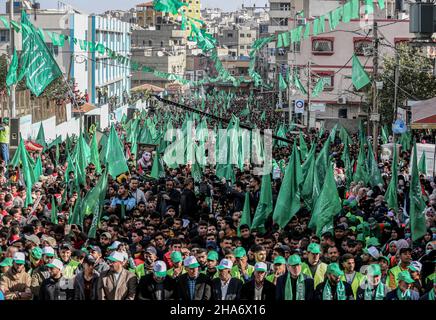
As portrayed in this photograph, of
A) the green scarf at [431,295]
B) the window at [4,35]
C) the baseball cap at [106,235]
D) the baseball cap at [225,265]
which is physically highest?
the window at [4,35]

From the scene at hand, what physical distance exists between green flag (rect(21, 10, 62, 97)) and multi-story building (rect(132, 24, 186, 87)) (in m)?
79.7

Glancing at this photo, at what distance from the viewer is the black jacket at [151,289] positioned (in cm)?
1143

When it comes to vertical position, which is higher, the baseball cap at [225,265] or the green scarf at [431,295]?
the baseball cap at [225,265]

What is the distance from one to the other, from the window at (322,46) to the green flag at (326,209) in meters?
46.0

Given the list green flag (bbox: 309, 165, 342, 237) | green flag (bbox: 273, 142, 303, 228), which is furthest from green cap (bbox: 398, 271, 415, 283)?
green flag (bbox: 273, 142, 303, 228)

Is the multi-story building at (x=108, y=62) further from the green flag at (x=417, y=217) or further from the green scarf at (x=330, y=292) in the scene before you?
the green scarf at (x=330, y=292)

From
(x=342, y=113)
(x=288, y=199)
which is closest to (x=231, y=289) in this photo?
(x=288, y=199)

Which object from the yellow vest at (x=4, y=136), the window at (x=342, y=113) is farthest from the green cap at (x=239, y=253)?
the window at (x=342, y=113)

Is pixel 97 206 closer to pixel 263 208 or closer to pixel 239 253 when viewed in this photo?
pixel 263 208

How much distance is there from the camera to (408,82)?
49.2 meters

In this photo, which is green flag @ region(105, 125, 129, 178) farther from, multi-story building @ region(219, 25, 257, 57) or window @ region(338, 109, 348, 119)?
multi-story building @ region(219, 25, 257, 57)

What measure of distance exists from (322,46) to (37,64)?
3569cm

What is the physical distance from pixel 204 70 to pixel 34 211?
121 metres
